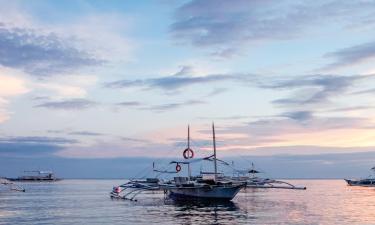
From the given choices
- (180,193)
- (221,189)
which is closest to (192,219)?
(221,189)

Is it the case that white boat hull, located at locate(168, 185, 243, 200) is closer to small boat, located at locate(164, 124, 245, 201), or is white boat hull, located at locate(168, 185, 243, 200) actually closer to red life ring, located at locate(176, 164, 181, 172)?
small boat, located at locate(164, 124, 245, 201)

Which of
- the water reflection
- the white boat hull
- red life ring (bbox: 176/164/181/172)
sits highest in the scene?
red life ring (bbox: 176/164/181/172)

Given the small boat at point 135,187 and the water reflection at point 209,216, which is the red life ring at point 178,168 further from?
the water reflection at point 209,216

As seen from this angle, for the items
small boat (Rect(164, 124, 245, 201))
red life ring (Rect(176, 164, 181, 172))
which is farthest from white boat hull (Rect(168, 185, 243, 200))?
red life ring (Rect(176, 164, 181, 172))

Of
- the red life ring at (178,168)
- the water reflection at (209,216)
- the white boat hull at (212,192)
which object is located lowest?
the water reflection at (209,216)

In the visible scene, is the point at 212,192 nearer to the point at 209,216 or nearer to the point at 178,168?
the point at 178,168

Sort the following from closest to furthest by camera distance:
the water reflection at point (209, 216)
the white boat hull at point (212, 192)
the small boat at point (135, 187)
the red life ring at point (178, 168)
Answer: the water reflection at point (209, 216) → the white boat hull at point (212, 192) → the small boat at point (135, 187) → the red life ring at point (178, 168)

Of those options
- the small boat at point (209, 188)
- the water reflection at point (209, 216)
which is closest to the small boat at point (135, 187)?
the small boat at point (209, 188)

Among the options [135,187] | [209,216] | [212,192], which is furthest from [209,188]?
[209,216]

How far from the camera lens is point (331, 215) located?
70750 mm

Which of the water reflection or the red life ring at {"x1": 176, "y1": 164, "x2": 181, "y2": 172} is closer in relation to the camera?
the water reflection

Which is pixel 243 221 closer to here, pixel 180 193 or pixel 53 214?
pixel 53 214

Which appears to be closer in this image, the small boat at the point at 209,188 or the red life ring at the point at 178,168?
the small boat at the point at 209,188

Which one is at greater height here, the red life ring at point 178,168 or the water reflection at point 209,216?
the red life ring at point 178,168
